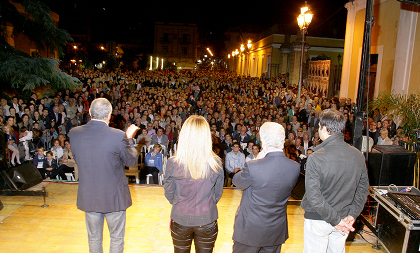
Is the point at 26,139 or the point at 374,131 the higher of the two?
the point at 374,131

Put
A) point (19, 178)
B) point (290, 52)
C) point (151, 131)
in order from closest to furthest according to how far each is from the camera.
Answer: point (19, 178)
point (151, 131)
point (290, 52)

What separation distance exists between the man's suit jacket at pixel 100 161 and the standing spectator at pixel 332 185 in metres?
1.46

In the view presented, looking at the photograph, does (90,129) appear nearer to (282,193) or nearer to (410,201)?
(282,193)

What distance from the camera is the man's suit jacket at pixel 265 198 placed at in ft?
6.54

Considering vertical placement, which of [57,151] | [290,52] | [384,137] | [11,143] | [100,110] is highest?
[290,52]

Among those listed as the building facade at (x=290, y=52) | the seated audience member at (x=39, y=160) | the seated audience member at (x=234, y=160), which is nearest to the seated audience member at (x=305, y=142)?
the seated audience member at (x=234, y=160)

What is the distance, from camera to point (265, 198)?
6.68 ft

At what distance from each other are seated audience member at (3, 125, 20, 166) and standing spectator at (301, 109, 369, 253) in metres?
6.97

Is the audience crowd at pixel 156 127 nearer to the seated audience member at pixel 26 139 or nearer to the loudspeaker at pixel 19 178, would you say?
the seated audience member at pixel 26 139

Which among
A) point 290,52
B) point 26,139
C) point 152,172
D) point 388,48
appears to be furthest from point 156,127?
point 290,52

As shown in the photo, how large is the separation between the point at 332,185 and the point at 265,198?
0.55 m

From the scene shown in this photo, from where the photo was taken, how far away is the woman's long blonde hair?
2.00 m

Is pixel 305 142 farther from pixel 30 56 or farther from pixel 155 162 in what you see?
pixel 30 56

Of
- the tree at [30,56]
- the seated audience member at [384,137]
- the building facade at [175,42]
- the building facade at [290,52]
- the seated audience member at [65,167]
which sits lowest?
the seated audience member at [65,167]
